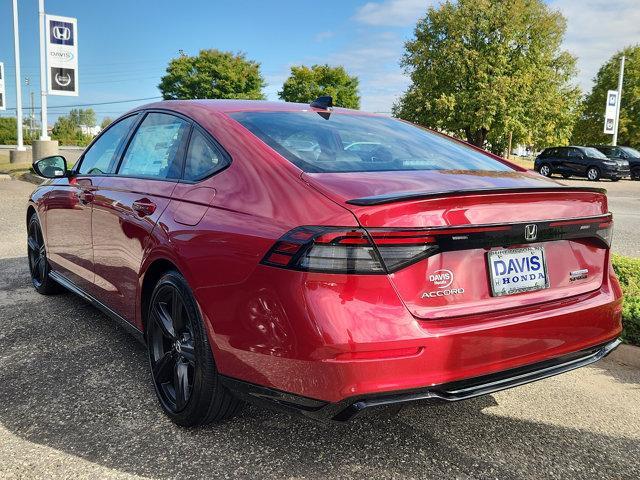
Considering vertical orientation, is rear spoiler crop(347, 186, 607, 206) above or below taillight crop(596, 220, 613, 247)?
above

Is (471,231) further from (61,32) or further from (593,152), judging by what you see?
(593,152)

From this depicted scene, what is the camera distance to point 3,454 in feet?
Result: 8.11

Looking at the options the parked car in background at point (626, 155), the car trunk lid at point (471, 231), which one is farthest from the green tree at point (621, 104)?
the car trunk lid at point (471, 231)

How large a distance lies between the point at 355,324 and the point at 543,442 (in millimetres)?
1334

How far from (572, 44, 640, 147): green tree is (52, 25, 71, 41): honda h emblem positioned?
42132mm

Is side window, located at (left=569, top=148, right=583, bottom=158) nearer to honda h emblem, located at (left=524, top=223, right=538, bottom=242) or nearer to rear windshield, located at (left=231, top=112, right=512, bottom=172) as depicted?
rear windshield, located at (left=231, top=112, right=512, bottom=172)

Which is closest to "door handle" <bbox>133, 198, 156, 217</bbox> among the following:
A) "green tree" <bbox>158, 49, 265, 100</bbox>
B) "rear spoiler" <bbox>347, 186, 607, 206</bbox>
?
"rear spoiler" <bbox>347, 186, 607, 206</bbox>

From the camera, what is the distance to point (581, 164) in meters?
25.7

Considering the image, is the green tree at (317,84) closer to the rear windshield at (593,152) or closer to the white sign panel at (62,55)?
the rear windshield at (593,152)

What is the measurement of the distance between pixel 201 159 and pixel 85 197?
141 cm

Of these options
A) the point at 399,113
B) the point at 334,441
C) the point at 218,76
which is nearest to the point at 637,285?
the point at 334,441

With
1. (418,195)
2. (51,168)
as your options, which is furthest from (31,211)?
(418,195)

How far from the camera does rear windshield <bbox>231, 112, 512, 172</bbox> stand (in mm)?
2559

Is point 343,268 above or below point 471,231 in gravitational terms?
below
